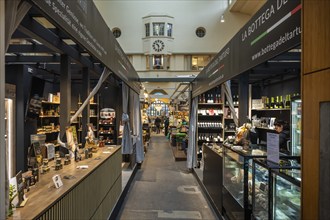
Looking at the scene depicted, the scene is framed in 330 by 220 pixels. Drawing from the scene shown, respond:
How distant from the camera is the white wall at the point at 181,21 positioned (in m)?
19.2

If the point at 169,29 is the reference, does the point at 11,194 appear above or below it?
below

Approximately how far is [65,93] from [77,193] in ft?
5.92

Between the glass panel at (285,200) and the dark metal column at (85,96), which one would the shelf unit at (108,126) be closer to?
the dark metal column at (85,96)

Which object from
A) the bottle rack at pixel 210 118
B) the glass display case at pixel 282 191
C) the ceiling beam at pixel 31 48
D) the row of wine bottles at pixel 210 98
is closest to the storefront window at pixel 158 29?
the bottle rack at pixel 210 118

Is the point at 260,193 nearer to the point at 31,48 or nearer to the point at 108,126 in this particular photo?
the point at 31,48

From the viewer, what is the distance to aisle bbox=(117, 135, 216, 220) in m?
4.67

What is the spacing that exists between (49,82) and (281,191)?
8.81 meters

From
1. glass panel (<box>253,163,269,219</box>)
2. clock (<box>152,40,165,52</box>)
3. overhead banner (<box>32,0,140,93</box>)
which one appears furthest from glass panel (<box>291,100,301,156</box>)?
clock (<box>152,40,165,52</box>)

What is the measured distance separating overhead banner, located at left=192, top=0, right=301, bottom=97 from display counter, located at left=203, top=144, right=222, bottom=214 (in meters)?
1.82

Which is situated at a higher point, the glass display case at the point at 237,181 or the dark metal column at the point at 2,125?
the dark metal column at the point at 2,125

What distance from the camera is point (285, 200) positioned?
2469 mm

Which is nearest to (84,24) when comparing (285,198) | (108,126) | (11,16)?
(11,16)

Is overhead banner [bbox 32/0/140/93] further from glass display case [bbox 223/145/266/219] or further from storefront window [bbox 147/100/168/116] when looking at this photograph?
storefront window [bbox 147/100/168/116]

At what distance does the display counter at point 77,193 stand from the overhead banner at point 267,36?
206cm
